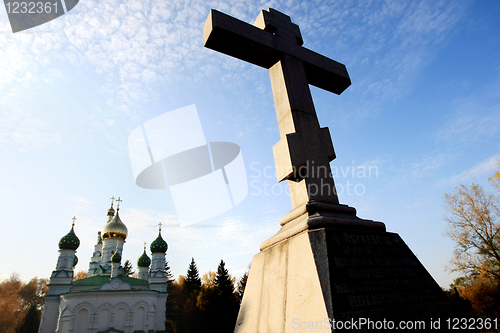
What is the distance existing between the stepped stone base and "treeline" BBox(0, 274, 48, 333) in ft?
119

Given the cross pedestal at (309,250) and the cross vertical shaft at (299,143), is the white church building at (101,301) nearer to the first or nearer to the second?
the cross pedestal at (309,250)

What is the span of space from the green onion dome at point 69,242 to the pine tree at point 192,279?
1740 centimetres

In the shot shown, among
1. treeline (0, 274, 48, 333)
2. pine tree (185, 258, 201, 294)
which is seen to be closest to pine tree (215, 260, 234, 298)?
pine tree (185, 258, 201, 294)

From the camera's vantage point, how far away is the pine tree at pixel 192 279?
36875mm

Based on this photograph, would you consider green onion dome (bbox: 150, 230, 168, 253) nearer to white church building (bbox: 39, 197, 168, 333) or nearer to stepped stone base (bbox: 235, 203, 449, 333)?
white church building (bbox: 39, 197, 168, 333)

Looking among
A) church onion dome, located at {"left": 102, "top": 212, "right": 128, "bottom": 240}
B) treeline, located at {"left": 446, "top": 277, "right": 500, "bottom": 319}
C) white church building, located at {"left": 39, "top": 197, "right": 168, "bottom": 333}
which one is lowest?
treeline, located at {"left": 446, "top": 277, "right": 500, "bottom": 319}

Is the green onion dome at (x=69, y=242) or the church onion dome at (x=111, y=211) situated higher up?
the church onion dome at (x=111, y=211)

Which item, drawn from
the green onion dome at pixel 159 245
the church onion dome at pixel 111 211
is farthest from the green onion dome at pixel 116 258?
the church onion dome at pixel 111 211

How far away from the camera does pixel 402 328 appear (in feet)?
5.74

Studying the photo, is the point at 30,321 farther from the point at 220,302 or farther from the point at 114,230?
the point at 220,302

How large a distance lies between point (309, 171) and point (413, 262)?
48.6 inches

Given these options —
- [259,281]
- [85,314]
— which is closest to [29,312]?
[85,314]

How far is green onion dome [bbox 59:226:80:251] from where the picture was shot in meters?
24.1

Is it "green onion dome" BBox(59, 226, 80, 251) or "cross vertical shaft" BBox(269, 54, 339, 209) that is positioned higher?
"green onion dome" BBox(59, 226, 80, 251)
